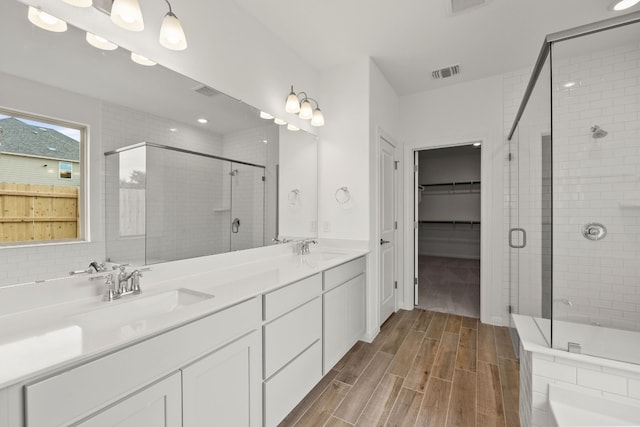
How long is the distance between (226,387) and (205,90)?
179 centimetres

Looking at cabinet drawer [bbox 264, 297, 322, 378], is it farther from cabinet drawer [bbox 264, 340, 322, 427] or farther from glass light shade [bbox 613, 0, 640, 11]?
glass light shade [bbox 613, 0, 640, 11]

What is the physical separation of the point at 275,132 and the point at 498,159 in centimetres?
263

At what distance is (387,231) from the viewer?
3.37 m

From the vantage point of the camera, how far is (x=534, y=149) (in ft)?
6.87

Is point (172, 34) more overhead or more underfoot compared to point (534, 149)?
more overhead

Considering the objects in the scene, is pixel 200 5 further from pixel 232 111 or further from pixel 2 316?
pixel 2 316

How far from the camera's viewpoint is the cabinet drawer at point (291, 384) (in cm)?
155

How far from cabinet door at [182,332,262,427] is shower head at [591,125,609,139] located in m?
3.13

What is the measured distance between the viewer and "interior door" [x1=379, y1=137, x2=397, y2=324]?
3.19m

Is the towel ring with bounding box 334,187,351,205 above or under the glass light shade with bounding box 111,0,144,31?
under

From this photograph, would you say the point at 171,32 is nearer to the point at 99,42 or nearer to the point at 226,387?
the point at 99,42

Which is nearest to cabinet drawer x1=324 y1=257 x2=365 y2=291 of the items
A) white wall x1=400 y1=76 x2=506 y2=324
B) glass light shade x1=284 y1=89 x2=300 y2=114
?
white wall x1=400 y1=76 x2=506 y2=324

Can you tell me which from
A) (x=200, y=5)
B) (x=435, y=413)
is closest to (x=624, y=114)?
(x=435, y=413)

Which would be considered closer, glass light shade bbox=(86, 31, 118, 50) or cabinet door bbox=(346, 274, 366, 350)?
glass light shade bbox=(86, 31, 118, 50)
